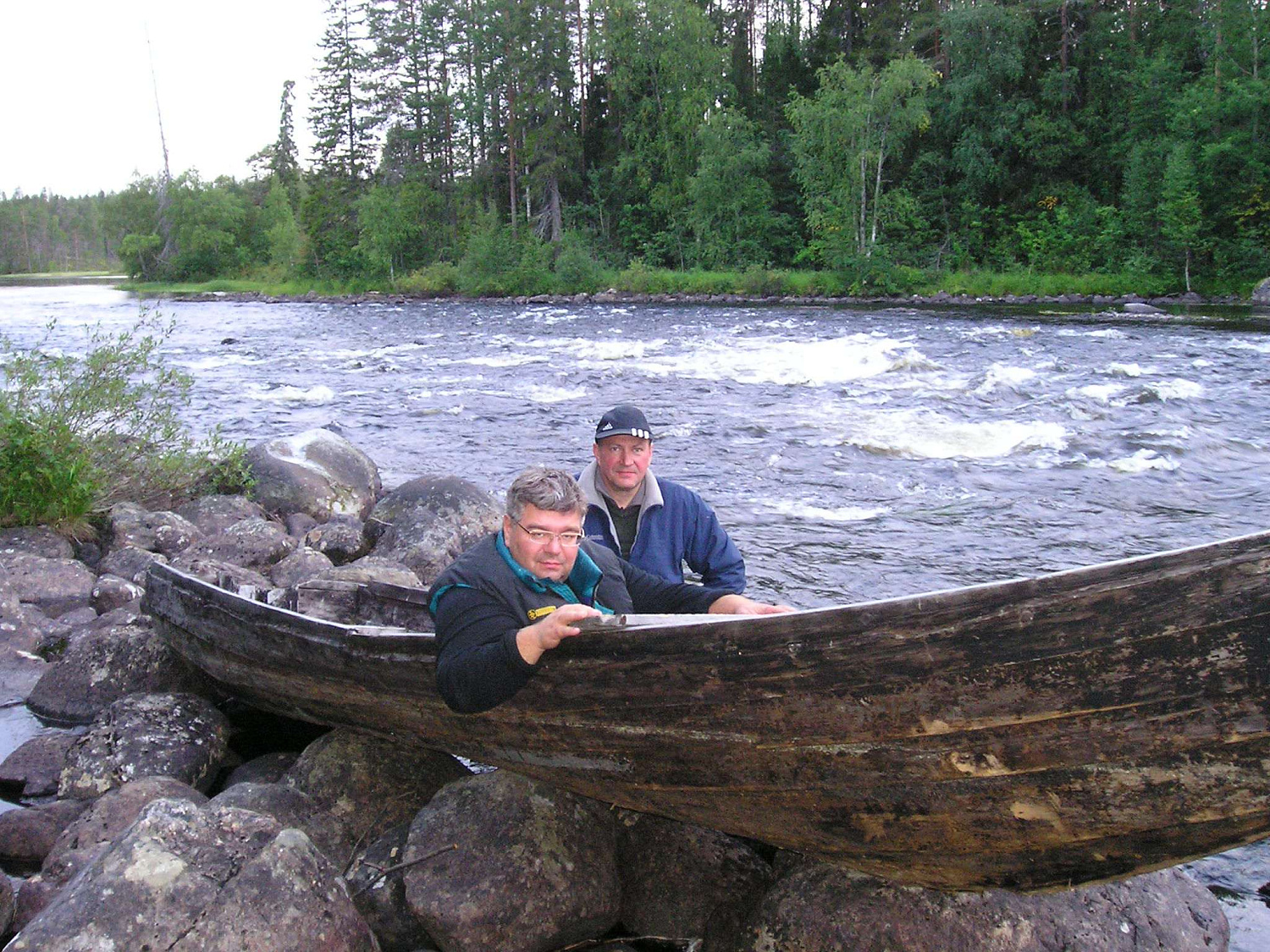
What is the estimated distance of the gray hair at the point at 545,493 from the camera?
3111mm

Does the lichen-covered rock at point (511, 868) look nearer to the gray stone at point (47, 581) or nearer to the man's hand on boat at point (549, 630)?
the man's hand on boat at point (549, 630)

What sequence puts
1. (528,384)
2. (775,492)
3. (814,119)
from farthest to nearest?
1. (814,119)
2. (528,384)
3. (775,492)

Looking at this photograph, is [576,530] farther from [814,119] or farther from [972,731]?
[814,119]

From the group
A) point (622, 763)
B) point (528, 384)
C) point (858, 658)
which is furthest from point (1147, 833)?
point (528, 384)

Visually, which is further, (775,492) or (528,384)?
(528,384)

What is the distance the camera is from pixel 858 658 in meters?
2.67

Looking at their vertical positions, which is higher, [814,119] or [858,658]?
[814,119]

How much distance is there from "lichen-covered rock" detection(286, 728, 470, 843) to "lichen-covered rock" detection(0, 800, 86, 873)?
2.93 ft

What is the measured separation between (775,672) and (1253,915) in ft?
7.88

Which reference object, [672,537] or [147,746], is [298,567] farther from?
[672,537]

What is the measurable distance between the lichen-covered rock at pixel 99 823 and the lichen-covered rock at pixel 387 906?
2.13 feet

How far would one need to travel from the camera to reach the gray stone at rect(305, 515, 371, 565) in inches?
293

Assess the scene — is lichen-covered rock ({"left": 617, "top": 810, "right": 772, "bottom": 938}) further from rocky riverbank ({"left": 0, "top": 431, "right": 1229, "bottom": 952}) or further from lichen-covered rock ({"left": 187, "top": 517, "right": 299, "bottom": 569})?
lichen-covered rock ({"left": 187, "top": 517, "right": 299, "bottom": 569})

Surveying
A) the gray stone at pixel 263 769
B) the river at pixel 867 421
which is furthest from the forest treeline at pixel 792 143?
the gray stone at pixel 263 769
